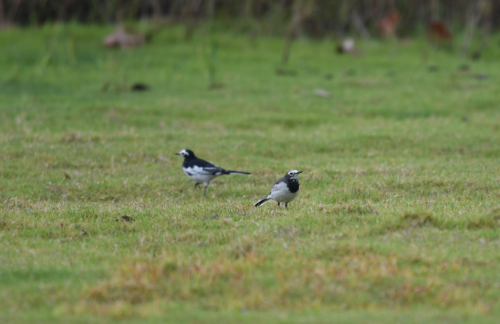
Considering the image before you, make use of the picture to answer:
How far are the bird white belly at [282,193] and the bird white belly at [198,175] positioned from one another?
2.17m

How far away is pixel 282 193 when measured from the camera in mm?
9703

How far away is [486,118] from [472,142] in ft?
8.31

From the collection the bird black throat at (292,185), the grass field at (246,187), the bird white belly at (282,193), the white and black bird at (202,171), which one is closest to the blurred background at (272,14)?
the grass field at (246,187)

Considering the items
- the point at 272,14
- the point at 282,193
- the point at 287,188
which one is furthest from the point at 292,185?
the point at 272,14

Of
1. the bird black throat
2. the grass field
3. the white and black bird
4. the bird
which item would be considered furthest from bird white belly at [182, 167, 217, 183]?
the bird black throat

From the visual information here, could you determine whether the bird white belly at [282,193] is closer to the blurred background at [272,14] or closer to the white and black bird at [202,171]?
the white and black bird at [202,171]

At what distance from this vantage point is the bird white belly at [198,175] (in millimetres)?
11742

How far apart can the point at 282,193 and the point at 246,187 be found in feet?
8.02

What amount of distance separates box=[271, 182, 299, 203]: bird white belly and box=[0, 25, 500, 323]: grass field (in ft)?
0.66

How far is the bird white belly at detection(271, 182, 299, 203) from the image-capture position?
9.64 m

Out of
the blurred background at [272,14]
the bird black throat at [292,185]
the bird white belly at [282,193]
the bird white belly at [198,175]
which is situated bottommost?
the bird white belly at [198,175]

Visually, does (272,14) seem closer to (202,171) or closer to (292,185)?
(202,171)

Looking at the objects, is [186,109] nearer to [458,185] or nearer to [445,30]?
[458,185]

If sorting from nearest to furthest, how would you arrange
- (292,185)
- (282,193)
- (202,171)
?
(292,185) < (282,193) < (202,171)
